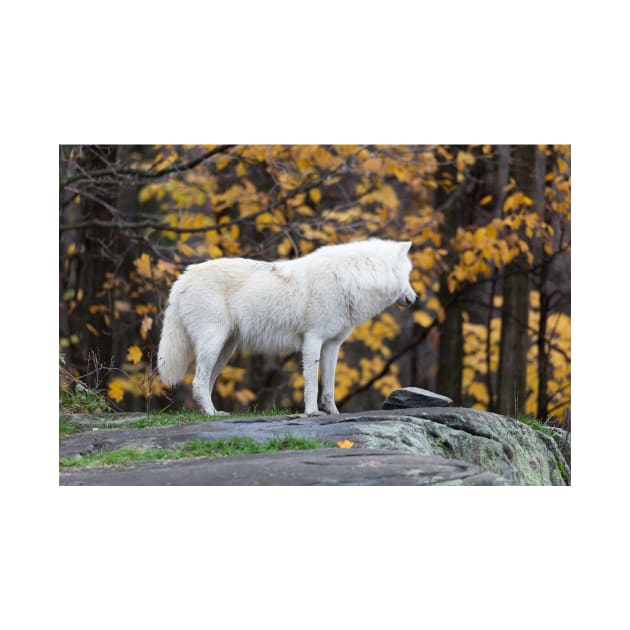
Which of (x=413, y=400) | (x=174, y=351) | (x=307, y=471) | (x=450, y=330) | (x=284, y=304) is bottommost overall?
(x=307, y=471)

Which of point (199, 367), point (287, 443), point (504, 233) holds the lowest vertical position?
point (287, 443)

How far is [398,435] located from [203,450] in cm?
174

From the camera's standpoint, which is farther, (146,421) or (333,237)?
(333,237)

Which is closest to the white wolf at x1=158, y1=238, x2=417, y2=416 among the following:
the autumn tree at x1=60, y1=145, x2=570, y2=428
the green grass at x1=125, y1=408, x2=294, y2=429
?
the green grass at x1=125, y1=408, x2=294, y2=429

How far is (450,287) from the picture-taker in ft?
42.9

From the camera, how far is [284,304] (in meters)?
8.79

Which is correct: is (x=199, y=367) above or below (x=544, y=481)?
above

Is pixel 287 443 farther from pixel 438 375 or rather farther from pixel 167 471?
pixel 438 375

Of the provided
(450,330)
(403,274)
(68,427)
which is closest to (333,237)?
(450,330)

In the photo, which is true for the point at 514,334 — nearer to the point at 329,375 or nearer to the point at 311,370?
the point at 329,375

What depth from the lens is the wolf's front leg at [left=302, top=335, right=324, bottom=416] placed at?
8398mm

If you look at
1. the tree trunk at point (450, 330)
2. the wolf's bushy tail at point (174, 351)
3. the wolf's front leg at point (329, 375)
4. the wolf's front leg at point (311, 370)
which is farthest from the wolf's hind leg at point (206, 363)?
the tree trunk at point (450, 330)

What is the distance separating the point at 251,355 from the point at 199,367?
5160 millimetres

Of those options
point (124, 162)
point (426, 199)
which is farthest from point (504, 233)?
point (124, 162)
